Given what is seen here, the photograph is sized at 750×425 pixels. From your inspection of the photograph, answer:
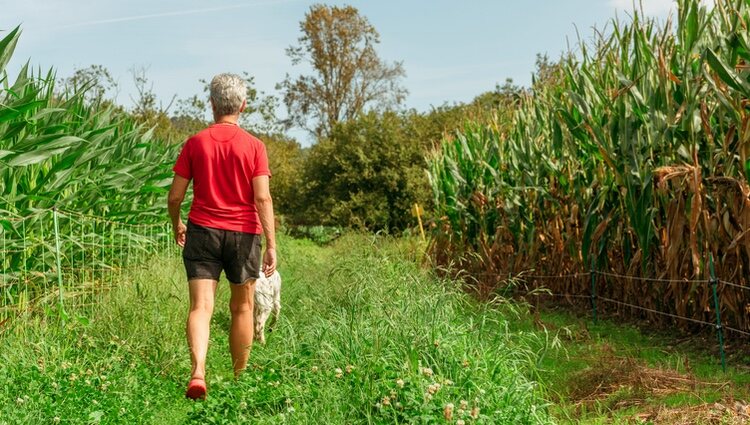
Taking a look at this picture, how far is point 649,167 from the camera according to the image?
8.26 meters

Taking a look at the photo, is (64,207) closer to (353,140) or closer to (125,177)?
(125,177)

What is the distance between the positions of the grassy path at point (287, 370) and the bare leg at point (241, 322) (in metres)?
0.15

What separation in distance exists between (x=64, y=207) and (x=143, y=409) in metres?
3.43

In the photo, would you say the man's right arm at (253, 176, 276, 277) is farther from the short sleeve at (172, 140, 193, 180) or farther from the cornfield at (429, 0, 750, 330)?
the cornfield at (429, 0, 750, 330)

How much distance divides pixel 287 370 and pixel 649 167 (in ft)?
14.7

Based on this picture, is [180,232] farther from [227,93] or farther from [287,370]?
[287,370]

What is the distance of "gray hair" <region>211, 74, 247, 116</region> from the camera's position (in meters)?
5.74

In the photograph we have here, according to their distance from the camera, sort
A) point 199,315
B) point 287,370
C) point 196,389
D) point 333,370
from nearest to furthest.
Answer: point 333,370 < point 196,389 < point 287,370 < point 199,315

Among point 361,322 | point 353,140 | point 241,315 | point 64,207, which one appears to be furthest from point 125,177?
point 353,140

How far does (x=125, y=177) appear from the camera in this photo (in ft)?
28.2

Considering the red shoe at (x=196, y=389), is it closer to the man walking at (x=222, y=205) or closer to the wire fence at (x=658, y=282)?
the man walking at (x=222, y=205)

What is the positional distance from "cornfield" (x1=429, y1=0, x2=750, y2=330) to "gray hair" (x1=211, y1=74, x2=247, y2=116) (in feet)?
12.4

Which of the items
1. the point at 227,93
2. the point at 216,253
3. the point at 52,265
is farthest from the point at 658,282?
the point at 52,265

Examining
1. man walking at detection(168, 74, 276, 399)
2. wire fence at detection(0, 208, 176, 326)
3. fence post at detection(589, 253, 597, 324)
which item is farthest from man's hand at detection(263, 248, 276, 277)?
fence post at detection(589, 253, 597, 324)
